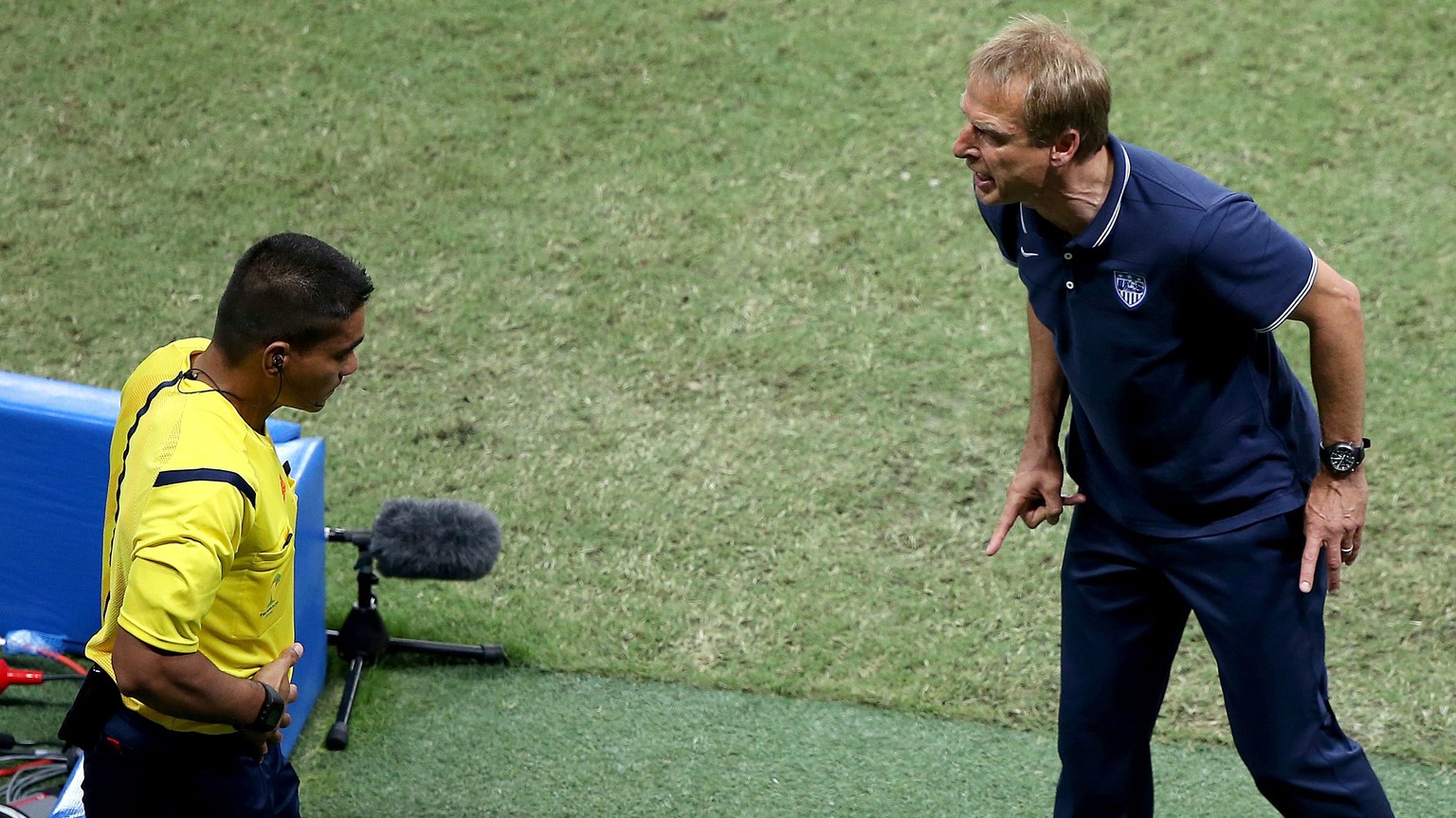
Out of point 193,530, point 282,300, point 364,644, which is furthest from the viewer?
point 364,644

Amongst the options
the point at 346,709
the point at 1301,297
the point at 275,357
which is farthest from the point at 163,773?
the point at 1301,297

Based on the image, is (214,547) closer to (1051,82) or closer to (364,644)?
(1051,82)

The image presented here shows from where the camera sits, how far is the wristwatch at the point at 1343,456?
2756 millimetres

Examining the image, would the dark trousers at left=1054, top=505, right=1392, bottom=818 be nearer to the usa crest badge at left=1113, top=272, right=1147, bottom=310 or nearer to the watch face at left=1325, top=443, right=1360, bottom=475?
the watch face at left=1325, top=443, right=1360, bottom=475

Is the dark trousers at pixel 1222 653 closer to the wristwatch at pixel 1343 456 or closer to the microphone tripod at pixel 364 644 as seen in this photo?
the wristwatch at pixel 1343 456

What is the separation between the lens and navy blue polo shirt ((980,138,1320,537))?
2.65m

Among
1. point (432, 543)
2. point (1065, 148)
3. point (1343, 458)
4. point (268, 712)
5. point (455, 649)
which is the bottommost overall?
point (455, 649)

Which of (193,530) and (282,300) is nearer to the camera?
(193,530)

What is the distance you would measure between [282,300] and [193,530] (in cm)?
42

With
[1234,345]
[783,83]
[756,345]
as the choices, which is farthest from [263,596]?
[783,83]

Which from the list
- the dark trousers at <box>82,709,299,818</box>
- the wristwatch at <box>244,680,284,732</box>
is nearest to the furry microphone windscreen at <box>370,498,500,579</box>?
the dark trousers at <box>82,709,299,818</box>

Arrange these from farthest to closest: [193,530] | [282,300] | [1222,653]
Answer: [1222,653] → [282,300] → [193,530]

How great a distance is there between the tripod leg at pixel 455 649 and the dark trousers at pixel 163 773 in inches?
65.0

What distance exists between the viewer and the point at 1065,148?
2.71 m
